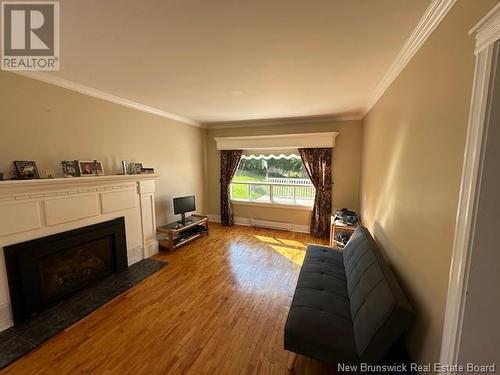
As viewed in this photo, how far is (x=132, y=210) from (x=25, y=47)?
2083mm

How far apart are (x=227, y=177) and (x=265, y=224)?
1.43 metres

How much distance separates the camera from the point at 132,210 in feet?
10.6

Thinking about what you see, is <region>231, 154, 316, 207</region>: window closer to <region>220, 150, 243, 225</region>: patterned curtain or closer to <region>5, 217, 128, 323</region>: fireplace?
<region>220, 150, 243, 225</region>: patterned curtain

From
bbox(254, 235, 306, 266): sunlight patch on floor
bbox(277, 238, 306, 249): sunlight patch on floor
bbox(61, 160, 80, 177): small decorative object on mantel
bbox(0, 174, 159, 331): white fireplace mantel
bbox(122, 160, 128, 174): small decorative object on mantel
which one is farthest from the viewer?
bbox(277, 238, 306, 249): sunlight patch on floor

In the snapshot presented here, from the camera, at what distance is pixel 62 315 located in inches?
85.1

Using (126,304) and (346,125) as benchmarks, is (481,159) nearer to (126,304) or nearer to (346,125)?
(126,304)

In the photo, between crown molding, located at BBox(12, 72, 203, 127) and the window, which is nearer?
crown molding, located at BBox(12, 72, 203, 127)

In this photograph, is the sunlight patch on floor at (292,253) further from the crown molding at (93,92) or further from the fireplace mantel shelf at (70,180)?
the crown molding at (93,92)

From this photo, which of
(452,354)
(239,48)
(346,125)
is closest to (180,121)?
(239,48)

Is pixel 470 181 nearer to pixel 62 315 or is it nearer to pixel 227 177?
pixel 62 315

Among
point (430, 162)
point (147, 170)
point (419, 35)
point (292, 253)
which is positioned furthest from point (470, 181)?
point (147, 170)

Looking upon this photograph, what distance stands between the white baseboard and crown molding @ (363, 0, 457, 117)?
10.4 ft

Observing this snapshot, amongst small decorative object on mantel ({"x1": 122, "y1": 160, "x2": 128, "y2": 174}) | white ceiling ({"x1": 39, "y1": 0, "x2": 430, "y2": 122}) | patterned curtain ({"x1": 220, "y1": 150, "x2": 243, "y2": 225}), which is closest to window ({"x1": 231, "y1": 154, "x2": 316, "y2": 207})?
patterned curtain ({"x1": 220, "y1": 150, "x2": 243, "y2": 225})

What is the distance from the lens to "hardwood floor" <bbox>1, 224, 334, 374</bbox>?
167cm
